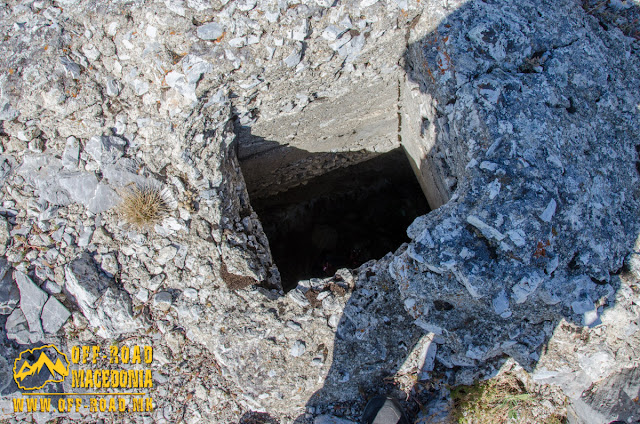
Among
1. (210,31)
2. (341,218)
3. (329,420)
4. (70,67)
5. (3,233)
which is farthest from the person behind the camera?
(341,218)

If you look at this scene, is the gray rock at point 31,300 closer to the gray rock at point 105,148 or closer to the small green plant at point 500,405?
the gray rock at point 105,148

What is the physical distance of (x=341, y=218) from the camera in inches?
192

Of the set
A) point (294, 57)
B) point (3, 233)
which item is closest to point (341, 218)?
point (294, 57)

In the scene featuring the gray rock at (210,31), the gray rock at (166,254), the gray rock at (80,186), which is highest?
the gray rock at (210,31)

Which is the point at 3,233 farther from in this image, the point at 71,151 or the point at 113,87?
the point at 113,87

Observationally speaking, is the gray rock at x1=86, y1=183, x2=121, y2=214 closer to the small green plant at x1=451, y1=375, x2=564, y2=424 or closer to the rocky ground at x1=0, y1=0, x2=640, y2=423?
the rocky ground at x1=0, y1=0, x2=640, y2=423

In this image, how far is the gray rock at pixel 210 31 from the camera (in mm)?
2441

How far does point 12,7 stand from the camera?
104 inches

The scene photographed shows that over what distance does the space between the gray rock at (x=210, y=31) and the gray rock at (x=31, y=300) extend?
200 centimetres

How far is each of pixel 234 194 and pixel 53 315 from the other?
1.46 meters

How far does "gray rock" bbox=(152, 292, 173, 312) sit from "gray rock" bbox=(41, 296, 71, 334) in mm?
610

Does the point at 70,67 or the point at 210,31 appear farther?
the point at 70,67

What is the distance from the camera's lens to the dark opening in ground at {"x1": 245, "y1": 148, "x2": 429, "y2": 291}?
15.0 feet

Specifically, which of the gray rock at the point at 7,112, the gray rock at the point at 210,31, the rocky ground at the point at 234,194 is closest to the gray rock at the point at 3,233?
the rocky ground at the point at 234,194
